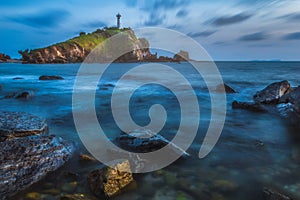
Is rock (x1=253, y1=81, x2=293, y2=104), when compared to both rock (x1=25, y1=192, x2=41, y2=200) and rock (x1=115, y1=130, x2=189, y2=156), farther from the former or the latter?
rock (x1=25, y1=192, x2=41, y2=200)

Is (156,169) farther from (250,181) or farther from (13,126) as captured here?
(13,126)

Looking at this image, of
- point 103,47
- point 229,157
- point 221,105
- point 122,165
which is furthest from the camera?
point 103,47

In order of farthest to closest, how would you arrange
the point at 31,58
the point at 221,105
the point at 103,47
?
the point at 103,47
the point at 31,58
the point at 221,105

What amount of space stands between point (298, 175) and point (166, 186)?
257 cm

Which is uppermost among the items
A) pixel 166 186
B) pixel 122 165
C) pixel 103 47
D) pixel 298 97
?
pixel 103 47

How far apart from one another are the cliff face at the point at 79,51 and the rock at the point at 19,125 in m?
82.7

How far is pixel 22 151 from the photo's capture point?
3.92 meters

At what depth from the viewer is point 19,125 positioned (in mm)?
5090

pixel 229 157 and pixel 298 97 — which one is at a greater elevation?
pixel 298 97

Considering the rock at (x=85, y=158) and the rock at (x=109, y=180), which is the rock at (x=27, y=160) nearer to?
the rock at (x=85, y=158)

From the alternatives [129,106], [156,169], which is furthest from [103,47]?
[156,169]

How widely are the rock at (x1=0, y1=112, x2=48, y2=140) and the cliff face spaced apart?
82674mm

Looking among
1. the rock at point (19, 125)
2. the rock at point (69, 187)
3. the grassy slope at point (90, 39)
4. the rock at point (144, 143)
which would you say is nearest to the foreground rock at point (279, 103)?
the rock at point (144, 143)

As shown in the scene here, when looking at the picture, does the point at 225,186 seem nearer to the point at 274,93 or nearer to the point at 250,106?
the point at 250,106
